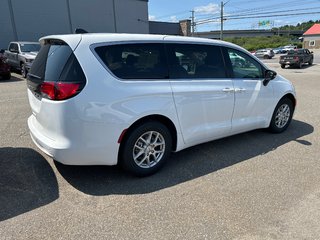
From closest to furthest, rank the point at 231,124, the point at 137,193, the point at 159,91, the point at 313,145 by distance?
the point at 137,193, the point at 159,91, the point at 231,124, the point at 313,145

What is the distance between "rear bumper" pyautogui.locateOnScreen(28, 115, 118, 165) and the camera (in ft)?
9.85

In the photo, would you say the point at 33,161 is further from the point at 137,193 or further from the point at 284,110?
the point at 284,110

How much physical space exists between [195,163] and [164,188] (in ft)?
2.75

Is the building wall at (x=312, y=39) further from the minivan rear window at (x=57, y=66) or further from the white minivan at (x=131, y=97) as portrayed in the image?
the minivan rear window at (x=57, y=66)

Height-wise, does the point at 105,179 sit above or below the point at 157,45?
below

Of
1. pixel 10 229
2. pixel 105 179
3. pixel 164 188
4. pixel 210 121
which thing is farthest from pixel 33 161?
pixel 210 121

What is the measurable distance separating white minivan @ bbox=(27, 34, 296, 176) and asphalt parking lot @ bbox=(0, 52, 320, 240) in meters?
0.36

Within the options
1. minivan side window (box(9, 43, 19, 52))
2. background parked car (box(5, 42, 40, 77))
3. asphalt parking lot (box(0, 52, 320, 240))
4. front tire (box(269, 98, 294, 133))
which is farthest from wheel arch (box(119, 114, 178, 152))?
minivan side window (box(9, 43, 19, 52))

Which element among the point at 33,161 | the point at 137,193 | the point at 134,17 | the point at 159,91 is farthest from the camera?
the point at 134,17

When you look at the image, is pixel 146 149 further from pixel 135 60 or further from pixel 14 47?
pixel 14 47

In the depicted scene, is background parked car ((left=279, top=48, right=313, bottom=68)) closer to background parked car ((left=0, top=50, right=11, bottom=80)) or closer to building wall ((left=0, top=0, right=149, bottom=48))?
building wall ((left=0, top=0, right=149, bottom=48))

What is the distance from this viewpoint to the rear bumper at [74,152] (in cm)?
300

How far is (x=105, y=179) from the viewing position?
3.47 m

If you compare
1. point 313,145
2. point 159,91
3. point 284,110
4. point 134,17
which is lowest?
point 313,145
